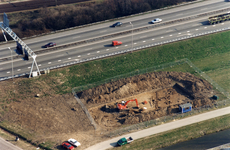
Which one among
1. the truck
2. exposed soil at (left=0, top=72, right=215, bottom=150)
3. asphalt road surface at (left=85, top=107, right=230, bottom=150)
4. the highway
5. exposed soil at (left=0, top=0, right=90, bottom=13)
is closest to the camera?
the truck

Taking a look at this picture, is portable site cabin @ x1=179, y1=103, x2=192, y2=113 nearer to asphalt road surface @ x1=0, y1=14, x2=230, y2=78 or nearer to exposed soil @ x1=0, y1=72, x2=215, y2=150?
exposed soil @ x1=0, y1=72, x2=215, y2=150

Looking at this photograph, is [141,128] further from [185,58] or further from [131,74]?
[185,58]

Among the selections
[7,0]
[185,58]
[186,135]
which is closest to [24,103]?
[186,135]

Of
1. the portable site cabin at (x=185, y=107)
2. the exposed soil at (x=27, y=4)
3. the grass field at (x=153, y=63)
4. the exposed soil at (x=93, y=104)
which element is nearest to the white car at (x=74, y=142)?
the exposed soil at (x=93, y=104)

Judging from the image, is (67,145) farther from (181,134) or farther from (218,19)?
(218,19)

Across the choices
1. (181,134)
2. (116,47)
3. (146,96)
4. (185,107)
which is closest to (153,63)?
(116,47)

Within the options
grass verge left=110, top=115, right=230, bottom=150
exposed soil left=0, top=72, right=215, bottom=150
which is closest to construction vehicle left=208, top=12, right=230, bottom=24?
exposed soil left=0, top=72, right=215, bottom=150

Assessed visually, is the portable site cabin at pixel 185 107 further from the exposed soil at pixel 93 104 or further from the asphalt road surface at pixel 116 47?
the asphalt road surface at pixel 116 47
